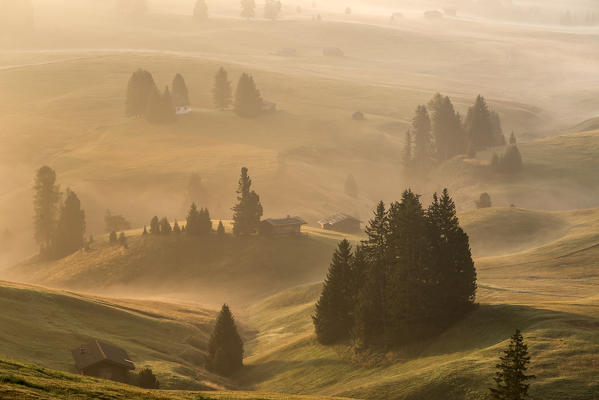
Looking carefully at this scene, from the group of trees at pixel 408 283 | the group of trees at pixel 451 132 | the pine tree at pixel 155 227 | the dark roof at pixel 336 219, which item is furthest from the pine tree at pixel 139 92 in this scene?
the group of trees at pixel 408 283

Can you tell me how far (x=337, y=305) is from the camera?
69.8m

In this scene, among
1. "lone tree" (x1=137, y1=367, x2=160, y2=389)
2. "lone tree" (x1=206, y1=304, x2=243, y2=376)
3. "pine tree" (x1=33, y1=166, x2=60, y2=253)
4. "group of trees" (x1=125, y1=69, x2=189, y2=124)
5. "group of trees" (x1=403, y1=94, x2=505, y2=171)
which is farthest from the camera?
"group of trees" (x1=125, y1=69, x2=189, y2=124)

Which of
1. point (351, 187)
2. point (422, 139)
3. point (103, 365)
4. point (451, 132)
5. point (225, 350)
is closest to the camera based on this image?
point (103, 365)

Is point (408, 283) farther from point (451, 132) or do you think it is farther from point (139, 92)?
point (139, 92)

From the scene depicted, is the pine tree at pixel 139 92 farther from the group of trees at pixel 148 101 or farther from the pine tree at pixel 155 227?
the pine tree at pixel 155 227

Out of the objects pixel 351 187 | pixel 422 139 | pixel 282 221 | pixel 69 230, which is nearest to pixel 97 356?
pixel 282 221

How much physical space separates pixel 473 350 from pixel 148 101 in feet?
515

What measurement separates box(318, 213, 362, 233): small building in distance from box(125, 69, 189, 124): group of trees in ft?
263

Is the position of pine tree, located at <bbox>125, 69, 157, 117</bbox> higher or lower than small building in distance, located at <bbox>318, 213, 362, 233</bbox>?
higher

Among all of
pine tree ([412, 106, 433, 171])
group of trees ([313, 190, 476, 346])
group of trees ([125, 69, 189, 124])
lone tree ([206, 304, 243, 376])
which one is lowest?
lone tree ([206, 304, 243, 376])

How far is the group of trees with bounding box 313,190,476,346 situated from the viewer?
6019 cm

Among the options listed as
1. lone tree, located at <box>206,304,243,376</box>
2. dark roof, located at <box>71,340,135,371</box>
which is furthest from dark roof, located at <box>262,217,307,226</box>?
dark roof, located at <box>71,340,135,371</box>

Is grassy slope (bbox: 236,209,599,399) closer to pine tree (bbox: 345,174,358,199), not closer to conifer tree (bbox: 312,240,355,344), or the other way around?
conifer tree (bbox: 312,240,355,344)

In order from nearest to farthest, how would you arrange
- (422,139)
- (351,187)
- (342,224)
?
(342,224)
(351,187)
(422,139)
